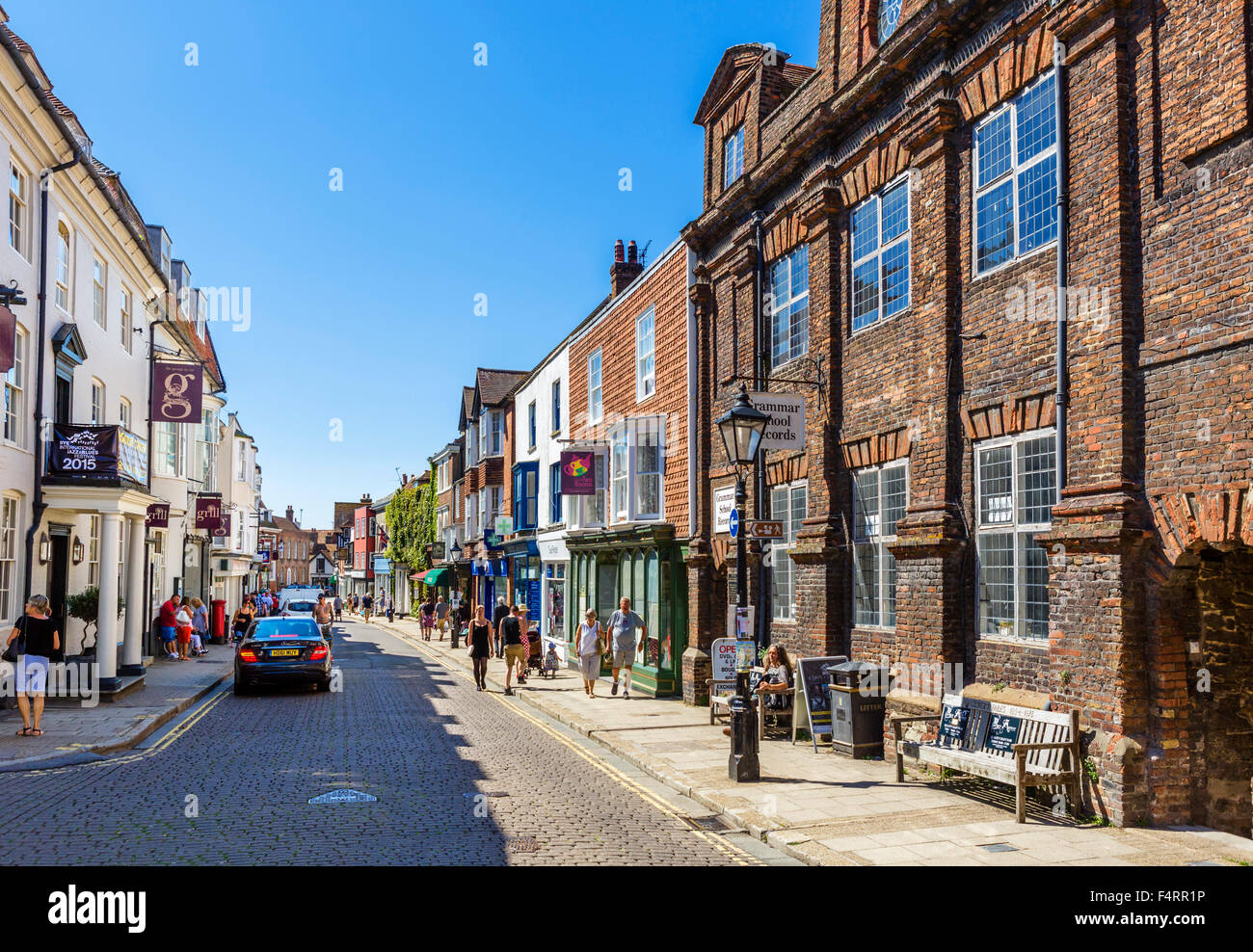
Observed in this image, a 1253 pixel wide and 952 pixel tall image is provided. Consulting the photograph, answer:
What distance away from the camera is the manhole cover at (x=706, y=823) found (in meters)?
9.47

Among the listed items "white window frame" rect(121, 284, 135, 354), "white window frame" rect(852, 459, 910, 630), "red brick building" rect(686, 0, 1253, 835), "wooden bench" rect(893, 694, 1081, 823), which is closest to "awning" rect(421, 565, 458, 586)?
"white window frame" rect(121, 284, 135, 354)

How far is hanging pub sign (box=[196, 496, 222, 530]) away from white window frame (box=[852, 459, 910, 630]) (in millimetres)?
24481

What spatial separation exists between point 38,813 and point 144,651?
19.6m

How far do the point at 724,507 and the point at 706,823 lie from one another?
27.0ft

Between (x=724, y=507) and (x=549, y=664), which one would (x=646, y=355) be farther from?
(x=549, y=664)

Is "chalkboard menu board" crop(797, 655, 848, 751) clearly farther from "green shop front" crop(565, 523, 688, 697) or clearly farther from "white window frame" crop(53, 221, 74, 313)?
"white window frame" crop(53, 221, 74, 313)

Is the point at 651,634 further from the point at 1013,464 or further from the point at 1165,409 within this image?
the point at 1165,409

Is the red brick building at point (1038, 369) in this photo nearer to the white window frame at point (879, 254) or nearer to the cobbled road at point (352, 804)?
the white window frame at point (879, 254)

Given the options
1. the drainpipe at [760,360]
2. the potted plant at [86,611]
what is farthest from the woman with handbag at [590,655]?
the potted plant at [86,611]

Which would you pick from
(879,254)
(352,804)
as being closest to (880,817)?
(352,804)

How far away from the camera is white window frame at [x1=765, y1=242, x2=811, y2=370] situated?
15.8 m
